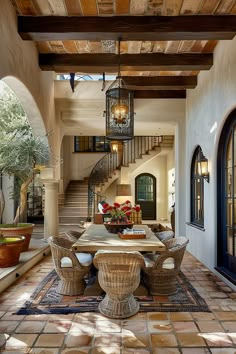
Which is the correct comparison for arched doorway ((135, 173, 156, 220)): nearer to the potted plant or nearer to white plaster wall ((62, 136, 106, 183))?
white plaster wall ((62, 136, 106, 183))

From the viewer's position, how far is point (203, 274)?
4852mm

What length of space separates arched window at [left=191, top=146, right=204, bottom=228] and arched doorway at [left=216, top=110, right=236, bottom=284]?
40.7 inches

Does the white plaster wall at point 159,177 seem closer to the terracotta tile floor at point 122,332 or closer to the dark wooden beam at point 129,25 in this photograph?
the dark wooden beam at point 129,25

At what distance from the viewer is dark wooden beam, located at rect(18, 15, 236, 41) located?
12.6 feet

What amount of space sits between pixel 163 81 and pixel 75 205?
19.3 ft

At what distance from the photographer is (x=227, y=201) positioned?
473cm

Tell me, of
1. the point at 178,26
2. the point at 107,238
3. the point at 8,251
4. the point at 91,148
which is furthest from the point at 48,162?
the point at 91,148

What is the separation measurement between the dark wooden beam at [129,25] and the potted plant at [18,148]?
1.92 metres

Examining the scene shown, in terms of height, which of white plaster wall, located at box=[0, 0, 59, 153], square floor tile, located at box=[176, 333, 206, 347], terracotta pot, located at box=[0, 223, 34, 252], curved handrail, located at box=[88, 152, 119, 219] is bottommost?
square floor tile, located at box=[176, 333, 206, 347]

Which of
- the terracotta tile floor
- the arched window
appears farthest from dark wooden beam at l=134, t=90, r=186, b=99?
the terracotta tile floor

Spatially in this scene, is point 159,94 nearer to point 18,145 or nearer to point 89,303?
point 18,145

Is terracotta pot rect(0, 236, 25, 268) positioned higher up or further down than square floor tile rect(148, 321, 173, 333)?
higher up

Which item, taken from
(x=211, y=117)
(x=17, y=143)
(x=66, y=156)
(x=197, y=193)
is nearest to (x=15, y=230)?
(x=17, y=143)

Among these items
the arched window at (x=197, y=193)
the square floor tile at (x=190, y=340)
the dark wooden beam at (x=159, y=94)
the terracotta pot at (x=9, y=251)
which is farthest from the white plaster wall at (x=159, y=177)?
the square floor tile at (x=190, y=340)
